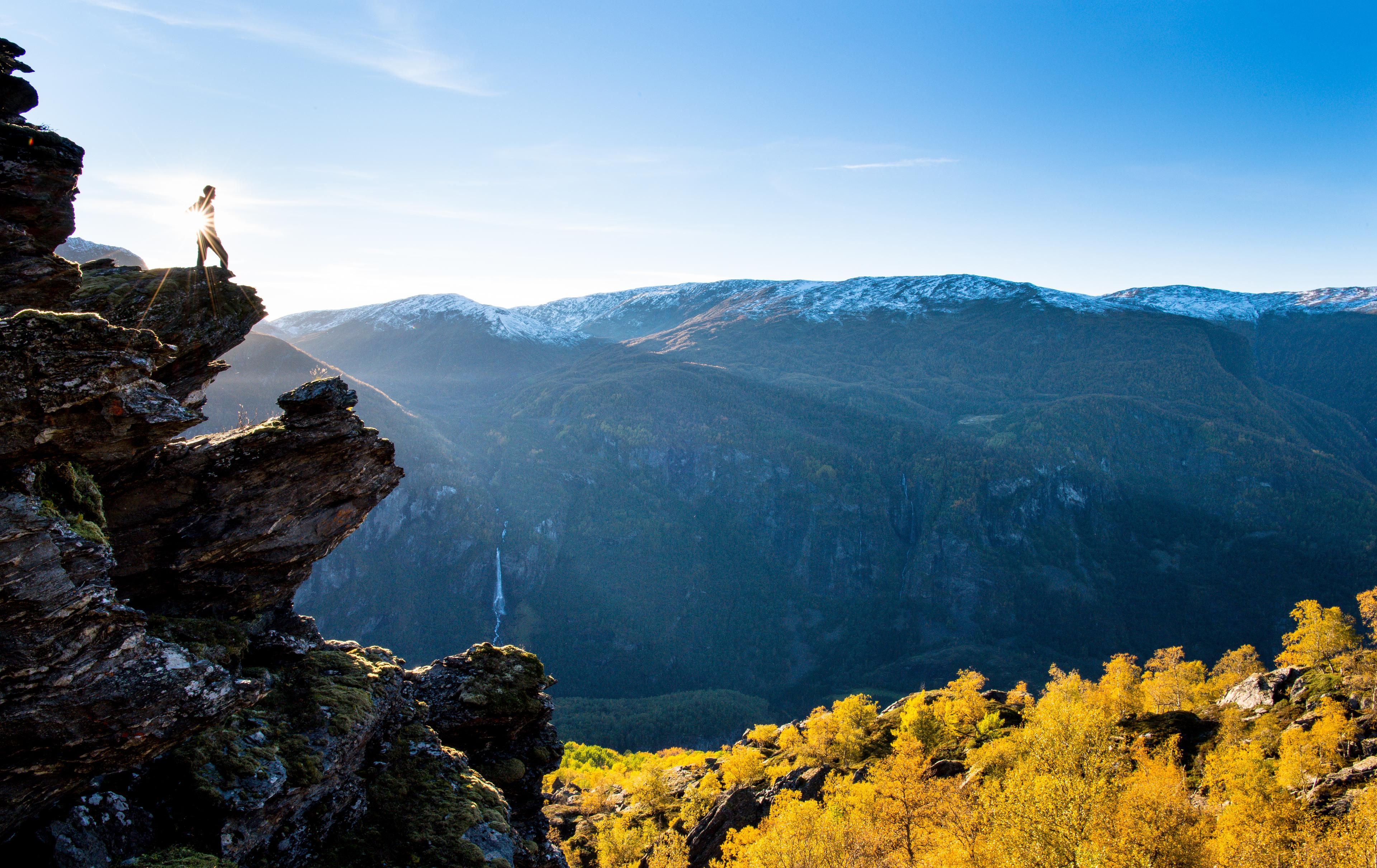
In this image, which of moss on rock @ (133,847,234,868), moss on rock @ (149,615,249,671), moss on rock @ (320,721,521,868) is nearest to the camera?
moss on rock @ (133,847,234,868)

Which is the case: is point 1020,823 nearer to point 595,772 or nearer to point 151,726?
point 151,726

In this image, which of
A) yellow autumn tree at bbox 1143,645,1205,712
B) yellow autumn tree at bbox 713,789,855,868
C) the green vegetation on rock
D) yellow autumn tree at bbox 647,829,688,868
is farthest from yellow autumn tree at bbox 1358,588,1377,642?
the green vegetation on rock

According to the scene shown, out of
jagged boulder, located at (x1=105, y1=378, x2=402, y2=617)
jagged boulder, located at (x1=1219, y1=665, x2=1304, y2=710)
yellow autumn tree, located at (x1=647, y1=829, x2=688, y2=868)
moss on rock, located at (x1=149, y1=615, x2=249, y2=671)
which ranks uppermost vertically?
jagged boulder, located at (x1=105, y1=378, x2=402, y2=617)

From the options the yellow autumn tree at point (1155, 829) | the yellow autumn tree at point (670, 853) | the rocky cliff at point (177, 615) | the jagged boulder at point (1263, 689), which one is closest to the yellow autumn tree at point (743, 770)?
the yellow autumn tree at point (670, 853)

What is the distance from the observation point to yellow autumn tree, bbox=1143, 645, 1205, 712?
6975 cm

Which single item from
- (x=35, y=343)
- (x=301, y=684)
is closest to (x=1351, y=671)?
(x=301, y=684)

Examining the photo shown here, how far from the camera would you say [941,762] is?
53125 mm

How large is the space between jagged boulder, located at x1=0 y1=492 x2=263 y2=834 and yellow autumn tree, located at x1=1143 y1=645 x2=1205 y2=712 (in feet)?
287

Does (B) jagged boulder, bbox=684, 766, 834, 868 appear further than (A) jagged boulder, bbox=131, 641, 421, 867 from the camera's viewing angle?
Yes

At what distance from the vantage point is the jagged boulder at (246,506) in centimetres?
2114

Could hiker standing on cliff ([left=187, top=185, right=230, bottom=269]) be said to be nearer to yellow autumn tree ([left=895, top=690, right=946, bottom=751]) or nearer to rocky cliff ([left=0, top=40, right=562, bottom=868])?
rocky cliff ([left=0, top=40, right=562, bottom=868])

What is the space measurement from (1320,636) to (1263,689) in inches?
668

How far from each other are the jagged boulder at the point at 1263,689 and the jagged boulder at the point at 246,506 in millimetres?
72036

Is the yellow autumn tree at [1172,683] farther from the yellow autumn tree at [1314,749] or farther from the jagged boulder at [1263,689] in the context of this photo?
the yellow autumn tree at [1314,749]
